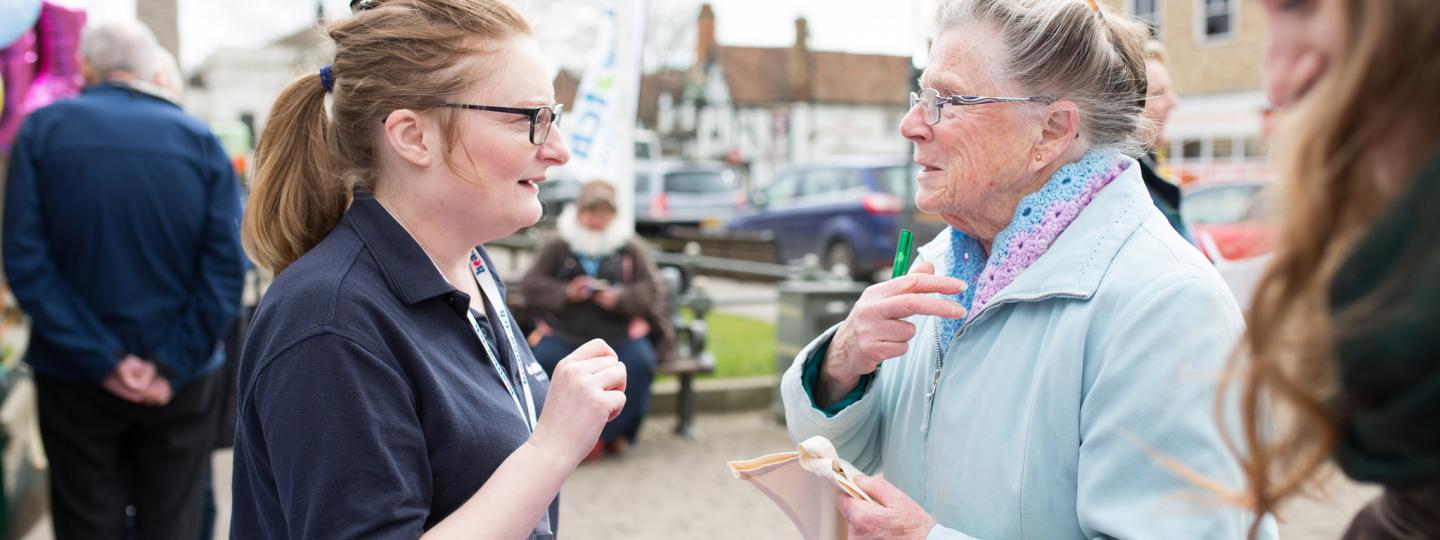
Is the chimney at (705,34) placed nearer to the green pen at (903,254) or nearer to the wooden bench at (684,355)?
the wooden bench at (684,355)

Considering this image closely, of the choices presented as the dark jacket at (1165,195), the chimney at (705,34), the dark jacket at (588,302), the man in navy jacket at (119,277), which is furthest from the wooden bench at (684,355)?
the chimney at (705,34)

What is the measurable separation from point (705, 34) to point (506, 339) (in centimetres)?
5586

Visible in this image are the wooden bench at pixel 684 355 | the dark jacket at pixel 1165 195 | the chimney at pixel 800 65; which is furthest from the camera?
the chimney at pixel 800 65

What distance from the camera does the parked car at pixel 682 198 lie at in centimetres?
2288

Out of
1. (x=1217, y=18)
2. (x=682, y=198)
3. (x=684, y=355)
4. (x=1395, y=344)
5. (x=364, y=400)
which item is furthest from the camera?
(x=1217, y=18)

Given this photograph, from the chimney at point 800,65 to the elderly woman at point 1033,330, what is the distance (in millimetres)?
50746

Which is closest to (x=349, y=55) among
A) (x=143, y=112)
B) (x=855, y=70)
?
(x=143, y=112)

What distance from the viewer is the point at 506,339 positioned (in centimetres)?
201

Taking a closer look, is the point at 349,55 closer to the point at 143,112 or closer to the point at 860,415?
the point at 860,415

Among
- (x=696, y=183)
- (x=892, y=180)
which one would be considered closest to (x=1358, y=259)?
(x=892, y=180)

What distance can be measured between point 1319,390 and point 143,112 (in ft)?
13.5

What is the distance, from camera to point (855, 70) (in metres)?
54.3

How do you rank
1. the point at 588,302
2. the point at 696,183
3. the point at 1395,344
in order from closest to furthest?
1. the point at 1395,344
2. the point at 588,302
3. the point at 696,183

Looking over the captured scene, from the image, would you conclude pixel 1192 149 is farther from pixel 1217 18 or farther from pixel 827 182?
pixel 827 182
